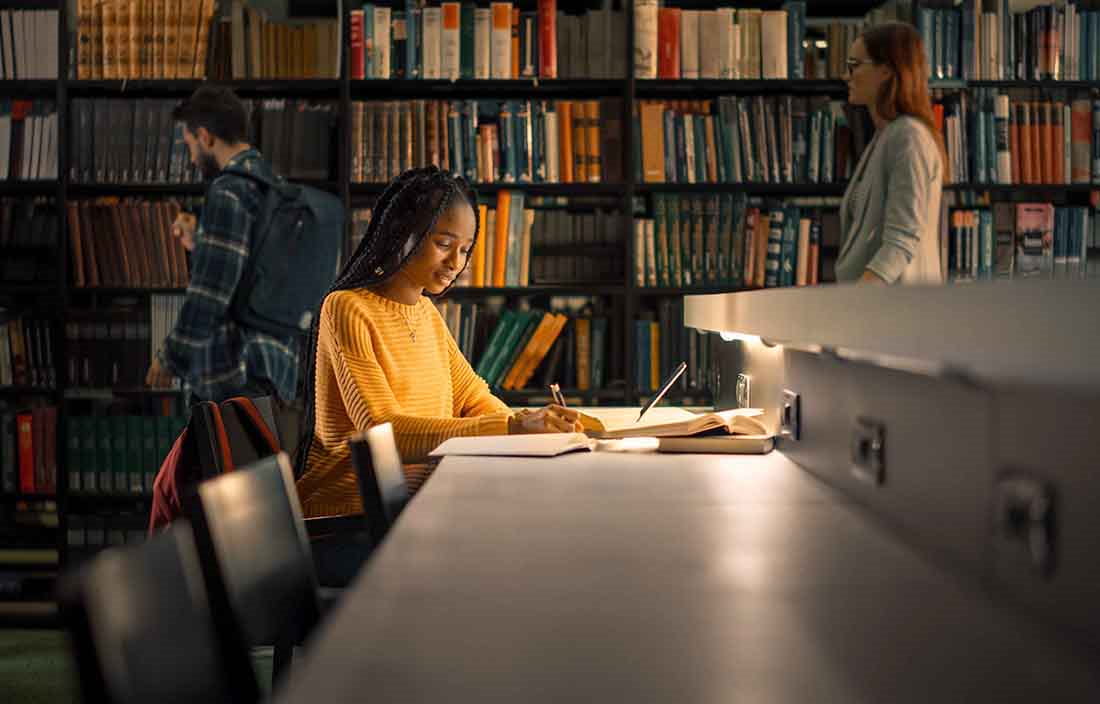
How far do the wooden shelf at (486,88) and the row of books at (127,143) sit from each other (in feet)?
2.12

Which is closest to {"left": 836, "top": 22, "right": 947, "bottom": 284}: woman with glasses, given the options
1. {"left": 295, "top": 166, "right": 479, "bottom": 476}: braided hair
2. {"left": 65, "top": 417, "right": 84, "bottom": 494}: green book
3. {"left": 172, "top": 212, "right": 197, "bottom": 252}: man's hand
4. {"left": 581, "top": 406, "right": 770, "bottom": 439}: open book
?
{"left": 581, "top": 406, "right": 770, "bottom": 439}: open book

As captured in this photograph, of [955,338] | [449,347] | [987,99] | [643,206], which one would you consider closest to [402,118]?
[643,206]

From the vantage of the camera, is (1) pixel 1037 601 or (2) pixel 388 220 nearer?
(1) pixel 1037 601

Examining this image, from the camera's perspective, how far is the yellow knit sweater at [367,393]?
2.36 meters

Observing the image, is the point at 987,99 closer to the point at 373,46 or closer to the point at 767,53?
the point at 767,53

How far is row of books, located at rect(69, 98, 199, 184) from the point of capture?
422 centimetres

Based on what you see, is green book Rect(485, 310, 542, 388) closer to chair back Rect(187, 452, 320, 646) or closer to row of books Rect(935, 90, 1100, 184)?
row of books Rect(935, 90, 1100, 184)

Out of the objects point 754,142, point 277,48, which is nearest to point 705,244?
point 754,142

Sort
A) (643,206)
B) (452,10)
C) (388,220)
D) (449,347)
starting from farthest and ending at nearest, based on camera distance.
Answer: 1. (643,206)
2. (452,10)
3. (449,347)
4. (388,220)

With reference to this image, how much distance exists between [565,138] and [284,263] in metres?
1.24

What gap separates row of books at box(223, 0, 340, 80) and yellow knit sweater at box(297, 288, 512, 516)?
5.96 ft

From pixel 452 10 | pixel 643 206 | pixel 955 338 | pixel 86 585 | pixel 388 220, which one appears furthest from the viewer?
pixel 643 206

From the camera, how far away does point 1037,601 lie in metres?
0.98

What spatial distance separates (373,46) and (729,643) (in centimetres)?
354
